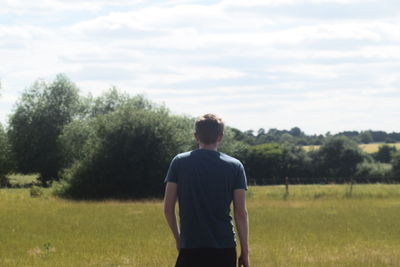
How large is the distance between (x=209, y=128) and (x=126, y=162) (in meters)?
39.2

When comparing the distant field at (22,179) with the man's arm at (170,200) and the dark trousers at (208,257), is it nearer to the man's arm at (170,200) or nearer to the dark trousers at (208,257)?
the man's arm at (170,200)

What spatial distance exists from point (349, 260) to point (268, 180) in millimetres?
77414

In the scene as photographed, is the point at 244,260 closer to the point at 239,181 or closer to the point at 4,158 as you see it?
the point at 239,181

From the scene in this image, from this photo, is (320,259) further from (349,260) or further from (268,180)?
(268,180)

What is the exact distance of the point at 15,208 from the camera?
31625 millimetres

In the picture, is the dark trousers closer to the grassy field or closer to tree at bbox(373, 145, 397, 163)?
the grassy field

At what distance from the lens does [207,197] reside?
584 centimetres

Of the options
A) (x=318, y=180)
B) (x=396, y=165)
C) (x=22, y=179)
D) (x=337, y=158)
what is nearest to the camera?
(x=22, y=179)

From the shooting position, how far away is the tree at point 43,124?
76500mm

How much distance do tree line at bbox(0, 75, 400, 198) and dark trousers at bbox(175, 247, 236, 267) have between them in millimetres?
38323

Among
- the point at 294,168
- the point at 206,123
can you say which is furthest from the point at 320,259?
the point at 294,168

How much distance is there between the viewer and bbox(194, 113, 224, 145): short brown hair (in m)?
5.70

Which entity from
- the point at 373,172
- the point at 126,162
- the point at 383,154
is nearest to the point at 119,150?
the point at 126,162

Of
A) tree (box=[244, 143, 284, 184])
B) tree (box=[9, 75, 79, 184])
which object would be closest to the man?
tree (box=[9, 75, 79, 184])
